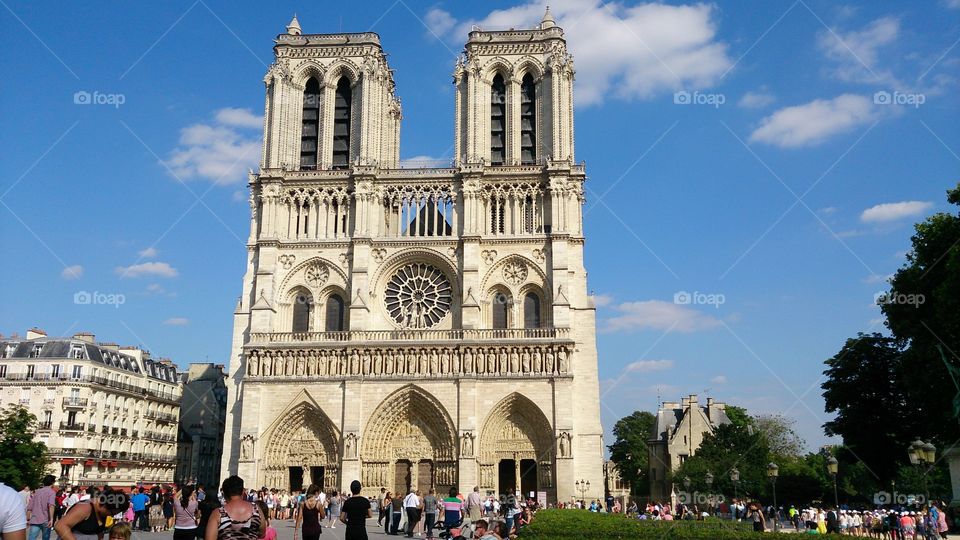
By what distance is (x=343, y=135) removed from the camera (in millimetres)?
41906

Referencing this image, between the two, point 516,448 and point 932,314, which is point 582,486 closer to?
point 516,448

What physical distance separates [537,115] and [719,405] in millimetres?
28424

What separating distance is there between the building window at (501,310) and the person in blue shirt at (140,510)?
20.0 meters

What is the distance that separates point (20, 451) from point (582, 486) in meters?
23.1

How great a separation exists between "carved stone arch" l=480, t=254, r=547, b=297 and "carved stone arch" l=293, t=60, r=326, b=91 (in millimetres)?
12887

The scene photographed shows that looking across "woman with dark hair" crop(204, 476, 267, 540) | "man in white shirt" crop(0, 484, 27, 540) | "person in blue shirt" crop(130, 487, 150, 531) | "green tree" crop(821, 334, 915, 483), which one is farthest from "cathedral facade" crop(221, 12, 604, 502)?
"man in white shirt" crop(0, 484, 27, 540)

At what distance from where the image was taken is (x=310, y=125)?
42.3 metres

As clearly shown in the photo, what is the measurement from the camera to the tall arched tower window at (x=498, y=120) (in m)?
41.4

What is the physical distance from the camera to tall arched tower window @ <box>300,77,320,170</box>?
137 ft

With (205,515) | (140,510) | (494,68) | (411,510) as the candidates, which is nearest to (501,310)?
(494,68)

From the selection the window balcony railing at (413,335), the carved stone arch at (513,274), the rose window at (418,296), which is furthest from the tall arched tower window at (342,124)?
the carved stone arch at (513,274)

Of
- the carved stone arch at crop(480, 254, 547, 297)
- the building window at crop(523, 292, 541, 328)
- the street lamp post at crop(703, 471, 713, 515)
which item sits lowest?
→ the street lamp post at crop(703, 471, 713, 515)

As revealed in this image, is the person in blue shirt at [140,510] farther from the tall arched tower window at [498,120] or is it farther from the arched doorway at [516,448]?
the tall arched tower window at [498,120]

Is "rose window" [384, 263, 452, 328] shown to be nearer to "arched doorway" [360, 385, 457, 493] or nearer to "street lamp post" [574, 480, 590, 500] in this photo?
"arched doorway" [360, 385, 457, 493]
